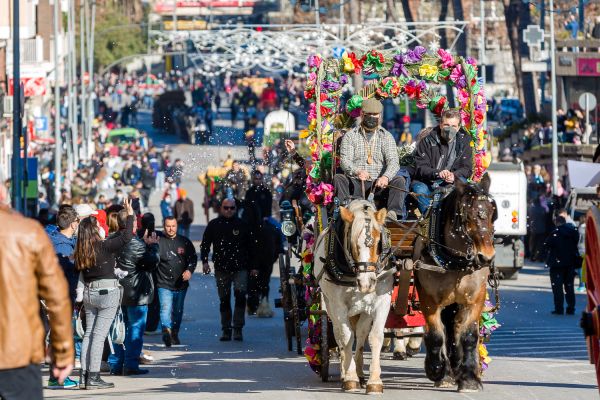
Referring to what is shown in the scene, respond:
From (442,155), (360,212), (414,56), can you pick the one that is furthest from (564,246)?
(360,212)

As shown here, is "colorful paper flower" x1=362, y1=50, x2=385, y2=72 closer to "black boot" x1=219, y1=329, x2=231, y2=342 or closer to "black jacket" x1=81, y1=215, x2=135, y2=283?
"black jacket" x1=81, y1=215, x2=135, y2=283

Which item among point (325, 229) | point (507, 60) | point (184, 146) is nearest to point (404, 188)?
point (325, 229)

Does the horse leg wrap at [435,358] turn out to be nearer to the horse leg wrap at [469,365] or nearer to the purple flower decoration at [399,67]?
the horse leg wrap at [469,365]

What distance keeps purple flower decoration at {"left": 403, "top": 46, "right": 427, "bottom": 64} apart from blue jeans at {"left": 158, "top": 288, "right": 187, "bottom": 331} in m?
4.32

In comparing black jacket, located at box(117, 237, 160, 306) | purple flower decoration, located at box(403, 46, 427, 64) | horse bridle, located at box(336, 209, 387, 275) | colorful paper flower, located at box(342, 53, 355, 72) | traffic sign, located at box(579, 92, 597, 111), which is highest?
purple flower decoration, located at box(403, 46, 427, 64)

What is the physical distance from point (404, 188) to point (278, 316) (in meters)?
8.43

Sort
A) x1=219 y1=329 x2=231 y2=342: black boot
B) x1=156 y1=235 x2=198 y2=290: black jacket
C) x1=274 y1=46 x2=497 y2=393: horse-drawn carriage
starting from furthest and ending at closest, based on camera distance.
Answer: x1=219 y1=329 x2=231 y2=342: black boot
x1=156 y1=235 x2=198 y2=290: black jacket
x1=274 y1=46 x2=497 y2=393: horse-drawn carriage

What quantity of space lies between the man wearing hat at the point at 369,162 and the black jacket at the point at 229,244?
4.84 meters

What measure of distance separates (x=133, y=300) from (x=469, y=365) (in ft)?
12.6

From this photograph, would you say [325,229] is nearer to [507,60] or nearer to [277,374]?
[277,374]

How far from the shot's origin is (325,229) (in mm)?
15055

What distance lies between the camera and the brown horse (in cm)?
1409

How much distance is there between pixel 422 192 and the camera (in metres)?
15.5

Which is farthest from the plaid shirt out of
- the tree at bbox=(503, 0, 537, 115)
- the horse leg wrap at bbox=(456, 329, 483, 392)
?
the tree at bbox=(503, 0, 537, 115)
